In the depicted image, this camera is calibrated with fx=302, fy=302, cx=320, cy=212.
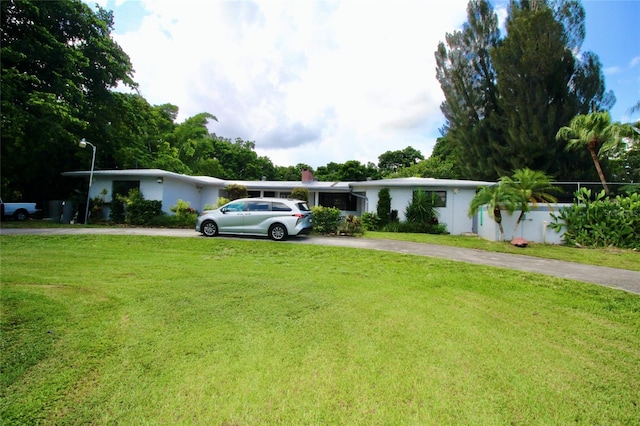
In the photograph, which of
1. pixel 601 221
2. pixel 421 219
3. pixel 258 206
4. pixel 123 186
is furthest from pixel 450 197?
pixel 123 186

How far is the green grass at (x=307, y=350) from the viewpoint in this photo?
210 cm

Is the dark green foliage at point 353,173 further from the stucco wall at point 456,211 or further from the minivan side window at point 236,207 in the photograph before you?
the minivan side window at point 236,207

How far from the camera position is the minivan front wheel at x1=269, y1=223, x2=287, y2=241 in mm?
10414

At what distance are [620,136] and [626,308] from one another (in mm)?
11456

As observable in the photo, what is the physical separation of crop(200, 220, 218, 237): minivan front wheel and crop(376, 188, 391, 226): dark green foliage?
8.48 metres

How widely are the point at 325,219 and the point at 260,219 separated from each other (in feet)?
9.01

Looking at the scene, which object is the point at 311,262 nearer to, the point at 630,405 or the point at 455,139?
the point at 630,405

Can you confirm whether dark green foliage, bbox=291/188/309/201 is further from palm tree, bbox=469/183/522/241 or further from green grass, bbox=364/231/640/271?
palm tree, bbox=469/183/522/241

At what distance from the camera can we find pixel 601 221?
10594 mm

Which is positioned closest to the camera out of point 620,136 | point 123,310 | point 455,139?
point 123,310

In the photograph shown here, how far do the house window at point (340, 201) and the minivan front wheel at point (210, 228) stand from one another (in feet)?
33.7

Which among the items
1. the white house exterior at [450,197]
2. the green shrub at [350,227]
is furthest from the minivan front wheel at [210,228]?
the white house exterior at [450,197]

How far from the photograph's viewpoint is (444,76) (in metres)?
23.5

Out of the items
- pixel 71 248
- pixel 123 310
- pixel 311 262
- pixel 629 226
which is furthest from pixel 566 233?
pixel 71 248
